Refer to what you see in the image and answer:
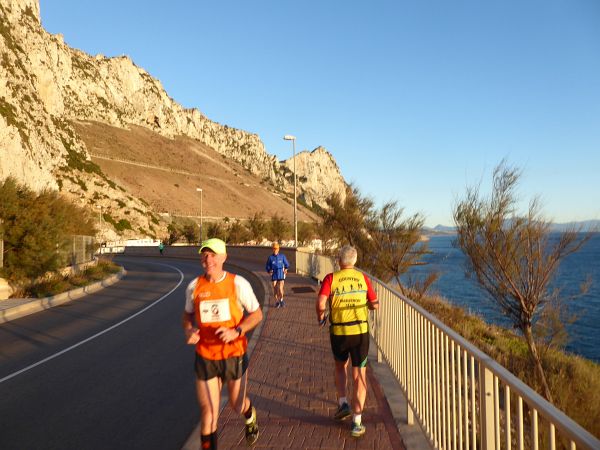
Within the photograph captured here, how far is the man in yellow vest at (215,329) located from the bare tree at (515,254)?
9.09 metres

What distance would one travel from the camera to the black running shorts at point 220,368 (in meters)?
3.65

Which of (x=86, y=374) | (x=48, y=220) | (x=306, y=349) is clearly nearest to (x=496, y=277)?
(x=306, y=349)

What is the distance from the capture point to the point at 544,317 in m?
14.4

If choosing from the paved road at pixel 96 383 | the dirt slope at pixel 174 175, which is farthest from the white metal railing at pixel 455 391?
the dirt slope at pixel 174 175

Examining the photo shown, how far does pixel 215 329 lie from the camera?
366cm

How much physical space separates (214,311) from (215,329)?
0.14 metres

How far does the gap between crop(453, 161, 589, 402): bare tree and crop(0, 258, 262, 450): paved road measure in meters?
8.15

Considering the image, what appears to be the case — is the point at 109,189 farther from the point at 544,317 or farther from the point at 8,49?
the point at 544,317

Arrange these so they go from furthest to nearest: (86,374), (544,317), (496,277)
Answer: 1. (544,317)
2. (496,277)
3. (86,374)

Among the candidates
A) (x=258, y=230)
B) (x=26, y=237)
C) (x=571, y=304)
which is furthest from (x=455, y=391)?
(x=258, y=230)

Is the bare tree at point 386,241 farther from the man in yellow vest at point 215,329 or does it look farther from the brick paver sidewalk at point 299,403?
the man in yellow vest at point 215,329

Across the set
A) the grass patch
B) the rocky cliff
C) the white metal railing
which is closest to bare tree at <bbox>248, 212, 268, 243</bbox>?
the rocky cliff

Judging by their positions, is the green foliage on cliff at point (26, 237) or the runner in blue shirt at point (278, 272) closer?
the runner in blue shirt at point (278, 272)

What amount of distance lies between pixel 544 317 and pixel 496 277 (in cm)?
338
